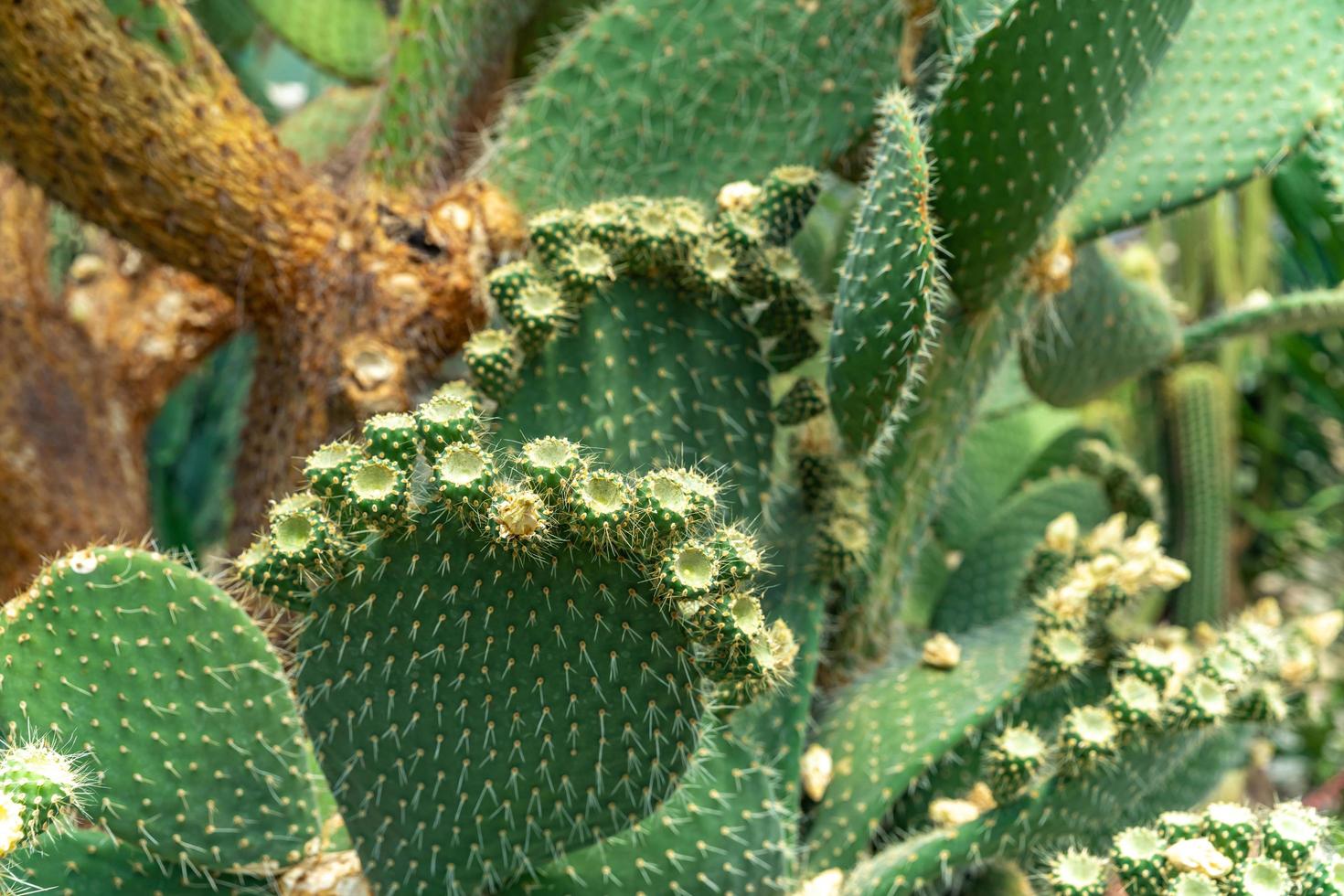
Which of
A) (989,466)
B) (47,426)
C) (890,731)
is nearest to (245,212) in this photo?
(47,426)

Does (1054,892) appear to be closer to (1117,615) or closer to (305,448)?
(1117,615)

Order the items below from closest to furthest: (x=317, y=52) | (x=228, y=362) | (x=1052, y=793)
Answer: (x=1052, y=793), (x=317, y=52), (x=228, y=362)

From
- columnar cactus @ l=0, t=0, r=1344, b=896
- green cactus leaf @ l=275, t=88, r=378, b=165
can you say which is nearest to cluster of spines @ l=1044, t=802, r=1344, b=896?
columnar cactus @ l=0, t=0, r=1344, b=896

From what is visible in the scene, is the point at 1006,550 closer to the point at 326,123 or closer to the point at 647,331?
the point at 647,331

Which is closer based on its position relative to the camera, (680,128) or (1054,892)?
(1054,892)

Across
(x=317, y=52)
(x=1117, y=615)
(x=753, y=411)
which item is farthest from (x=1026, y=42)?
(x=317, y=52)

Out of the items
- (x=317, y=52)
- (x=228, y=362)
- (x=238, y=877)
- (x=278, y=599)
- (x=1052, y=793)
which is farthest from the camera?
(x=228, y=362)

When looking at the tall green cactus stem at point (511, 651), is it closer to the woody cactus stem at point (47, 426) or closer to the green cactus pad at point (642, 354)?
the green cactus pad at point (642, 354)
